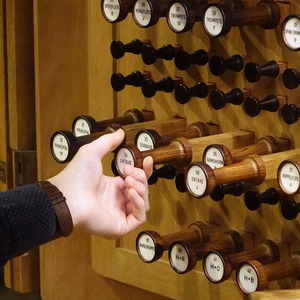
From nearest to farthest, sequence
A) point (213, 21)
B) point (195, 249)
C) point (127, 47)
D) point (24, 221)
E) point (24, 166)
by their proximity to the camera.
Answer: point (24, 221) → point (213, 21) → point (195, 249) → point (127, 47) → point (24, 166)

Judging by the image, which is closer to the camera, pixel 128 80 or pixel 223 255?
pixel 223 255

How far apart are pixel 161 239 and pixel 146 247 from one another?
35mm

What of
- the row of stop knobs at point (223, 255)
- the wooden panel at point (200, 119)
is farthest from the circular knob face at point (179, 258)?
the wooden panel at point (200, 119)

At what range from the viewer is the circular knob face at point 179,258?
1467mm

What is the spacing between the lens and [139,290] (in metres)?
1.78

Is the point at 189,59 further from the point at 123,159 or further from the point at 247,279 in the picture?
the point at 247,279

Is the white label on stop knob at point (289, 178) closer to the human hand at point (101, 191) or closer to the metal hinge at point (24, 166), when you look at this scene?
the human hand at point (101, 191)

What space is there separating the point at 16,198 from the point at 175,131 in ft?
1.23

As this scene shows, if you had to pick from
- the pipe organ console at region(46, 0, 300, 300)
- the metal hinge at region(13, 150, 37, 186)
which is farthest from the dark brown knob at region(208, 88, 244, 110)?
the metal hinge at region(13, 150, 37, 186)

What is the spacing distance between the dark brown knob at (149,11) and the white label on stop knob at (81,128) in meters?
0.20

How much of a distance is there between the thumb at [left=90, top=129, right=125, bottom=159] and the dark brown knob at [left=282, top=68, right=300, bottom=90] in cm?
26

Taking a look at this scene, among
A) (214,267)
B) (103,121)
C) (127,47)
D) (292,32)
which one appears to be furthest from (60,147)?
(292,32)

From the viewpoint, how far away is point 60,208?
4.29 feet

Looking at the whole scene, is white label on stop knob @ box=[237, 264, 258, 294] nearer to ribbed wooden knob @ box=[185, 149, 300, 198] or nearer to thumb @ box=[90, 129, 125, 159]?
ribbed wooden knob @ box=[185, 149, 300, 198]
